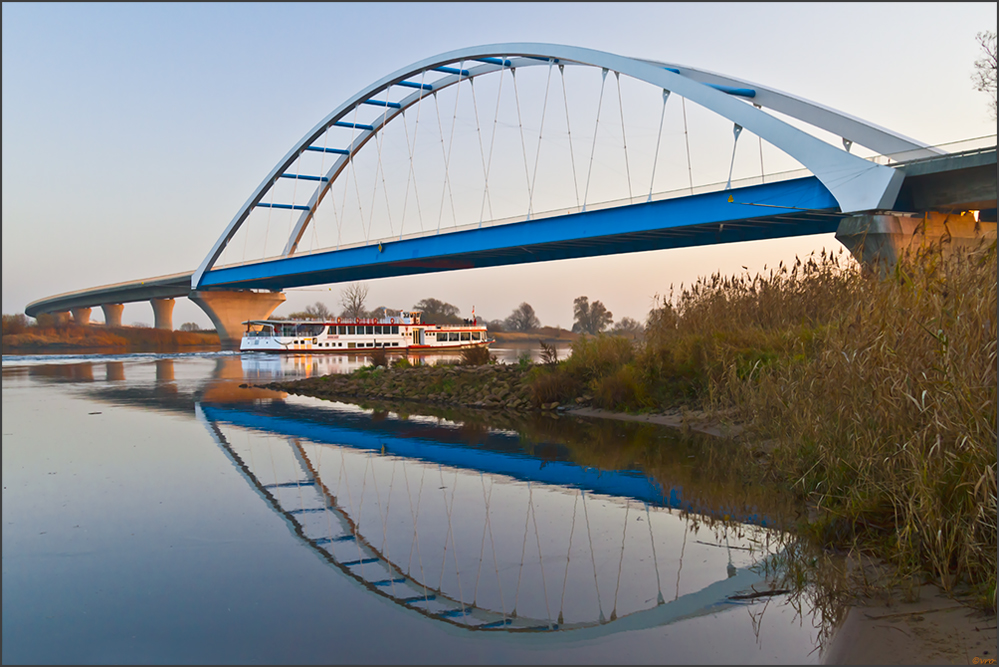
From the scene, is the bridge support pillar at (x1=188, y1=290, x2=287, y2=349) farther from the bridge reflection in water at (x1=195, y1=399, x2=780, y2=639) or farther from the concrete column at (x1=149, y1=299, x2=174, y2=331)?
the bridge reflection in water at (x1=195, y1=399, x2=780, y2=639)

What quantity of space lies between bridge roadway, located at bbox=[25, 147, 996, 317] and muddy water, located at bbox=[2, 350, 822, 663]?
8.03 metres

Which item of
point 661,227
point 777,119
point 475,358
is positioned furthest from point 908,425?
point 661,227

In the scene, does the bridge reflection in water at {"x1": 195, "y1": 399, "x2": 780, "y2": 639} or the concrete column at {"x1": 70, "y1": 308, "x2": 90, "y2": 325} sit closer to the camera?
the bridge reflection in water at {"x1": 195, "y1": 399, "x2": 780, "y2": 639}

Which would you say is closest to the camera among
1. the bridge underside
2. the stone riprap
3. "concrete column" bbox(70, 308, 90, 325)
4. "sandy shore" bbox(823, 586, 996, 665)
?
"sandy shore" bbox(823, 586, 996, 665)

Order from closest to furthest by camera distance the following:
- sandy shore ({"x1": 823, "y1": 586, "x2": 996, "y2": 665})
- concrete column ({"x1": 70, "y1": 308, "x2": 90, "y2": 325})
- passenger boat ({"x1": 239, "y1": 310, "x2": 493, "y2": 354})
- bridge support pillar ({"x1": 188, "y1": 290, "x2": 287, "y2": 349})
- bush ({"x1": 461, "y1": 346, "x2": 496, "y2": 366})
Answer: sandy shore ({"x1": 823, "y1": 586, "x2": 996, "y2": 665}) < bush ({"x1": 461, "y1": 346, "x2": 496, "y2": 366}) < passenger boat ({"x1": 239, "y1": 310, "x2": 493, "y2": 354}) < bridge support pillar ({"x1": 188, "y1": 290, "x2": 287, "y2": 349}) < concrete column ({"x1": 70, "y1": 308, "x2": 90, "y2": 325})

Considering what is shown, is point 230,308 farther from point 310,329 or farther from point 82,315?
point 82,315

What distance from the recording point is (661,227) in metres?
24.2

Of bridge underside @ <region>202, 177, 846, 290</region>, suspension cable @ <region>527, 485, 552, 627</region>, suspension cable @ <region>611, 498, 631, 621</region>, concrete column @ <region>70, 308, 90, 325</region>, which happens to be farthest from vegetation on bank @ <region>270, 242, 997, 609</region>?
concrete column @ <region>70, 308, 90, 325</region>

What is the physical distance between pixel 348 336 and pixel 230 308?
1371cm

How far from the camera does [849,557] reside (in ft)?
14.1

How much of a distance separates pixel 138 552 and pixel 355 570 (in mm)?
1577

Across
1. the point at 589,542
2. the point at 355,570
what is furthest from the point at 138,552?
the point at 589,542

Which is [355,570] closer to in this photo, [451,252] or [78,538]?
[78,538]

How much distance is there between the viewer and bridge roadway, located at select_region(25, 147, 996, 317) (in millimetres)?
18594
